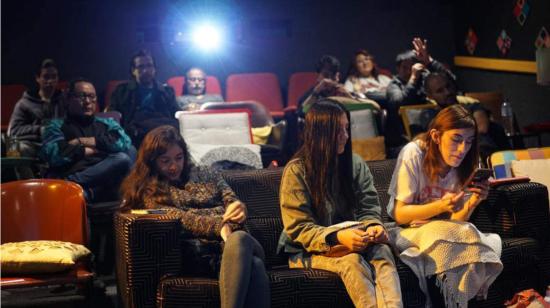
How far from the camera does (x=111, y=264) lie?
5297mm

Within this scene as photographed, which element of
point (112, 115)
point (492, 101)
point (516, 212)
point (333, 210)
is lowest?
point (516, 212)

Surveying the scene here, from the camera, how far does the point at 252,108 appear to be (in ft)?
22.3

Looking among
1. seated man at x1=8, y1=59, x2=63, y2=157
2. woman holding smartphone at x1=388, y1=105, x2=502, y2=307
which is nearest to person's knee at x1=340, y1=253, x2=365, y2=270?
woman holding smartphone at x1=388, y1=105, x2=502, y2=307

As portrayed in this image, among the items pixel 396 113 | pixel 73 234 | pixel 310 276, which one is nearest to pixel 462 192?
pixel 310 276

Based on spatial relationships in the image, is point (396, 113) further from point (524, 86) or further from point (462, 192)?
point (462, 192)

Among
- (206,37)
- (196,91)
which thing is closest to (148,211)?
(196,91)

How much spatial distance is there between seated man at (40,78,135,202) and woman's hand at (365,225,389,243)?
216 centimetres

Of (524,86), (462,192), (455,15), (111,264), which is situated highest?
(455,15)

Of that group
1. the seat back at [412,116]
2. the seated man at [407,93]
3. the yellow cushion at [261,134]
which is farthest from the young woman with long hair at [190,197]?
the seated man at [407,93]

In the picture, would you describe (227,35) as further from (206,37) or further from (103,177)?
(103,177)

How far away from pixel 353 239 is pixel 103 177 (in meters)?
2.18

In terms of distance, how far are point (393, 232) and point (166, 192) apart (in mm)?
1027

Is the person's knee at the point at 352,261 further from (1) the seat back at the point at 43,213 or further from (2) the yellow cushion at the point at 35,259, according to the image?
(1) the seat back at the point at 43,213

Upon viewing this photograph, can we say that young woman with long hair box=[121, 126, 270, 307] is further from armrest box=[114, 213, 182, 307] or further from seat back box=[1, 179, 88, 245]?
seat back box=[1, 179, 88, 245]
